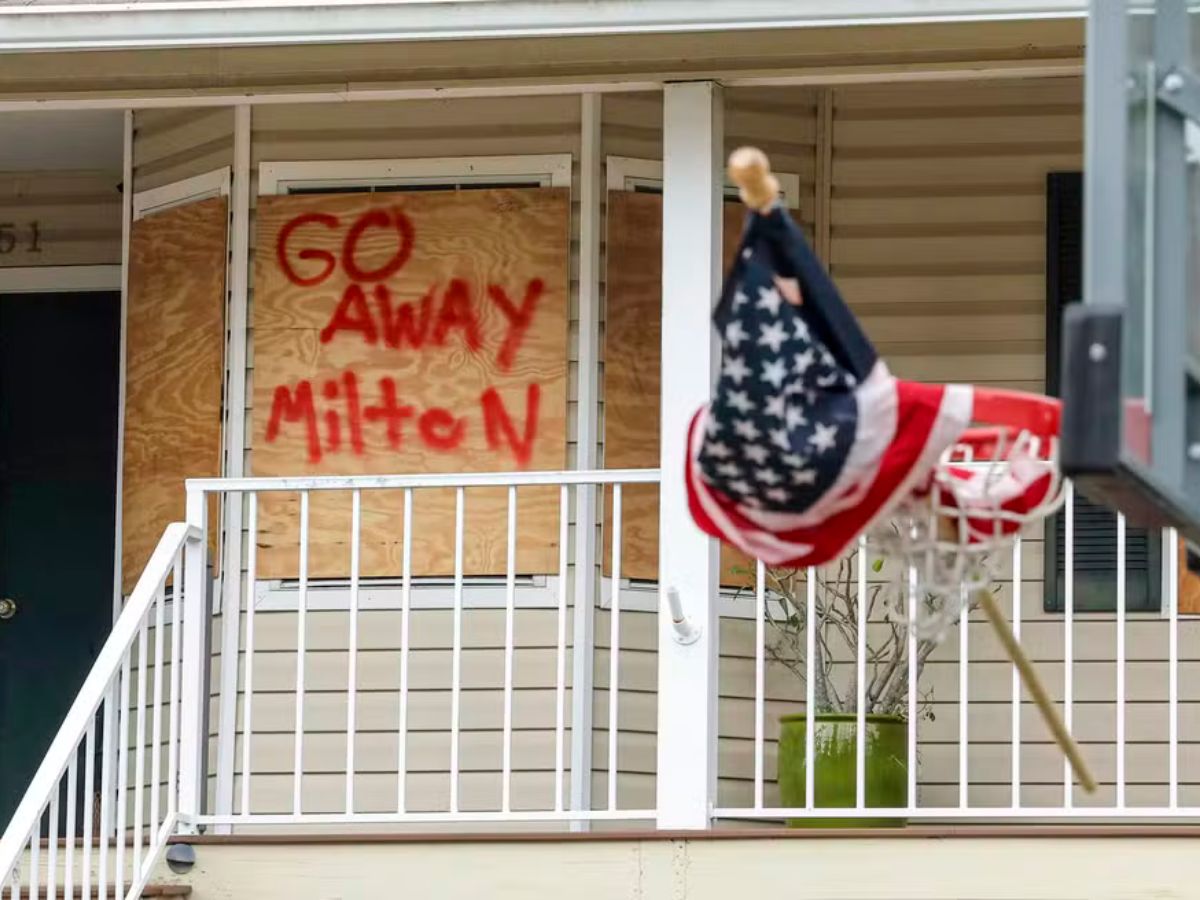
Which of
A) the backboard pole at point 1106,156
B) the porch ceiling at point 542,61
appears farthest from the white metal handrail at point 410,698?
the backboard pole at point 1106,156

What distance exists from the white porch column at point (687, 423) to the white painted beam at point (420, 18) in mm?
321

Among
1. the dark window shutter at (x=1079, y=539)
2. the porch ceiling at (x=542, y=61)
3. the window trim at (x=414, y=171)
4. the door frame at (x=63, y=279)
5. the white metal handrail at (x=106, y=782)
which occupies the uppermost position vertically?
the porch ceiling at (x=542, y=61)

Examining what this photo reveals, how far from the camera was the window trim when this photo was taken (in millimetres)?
7832

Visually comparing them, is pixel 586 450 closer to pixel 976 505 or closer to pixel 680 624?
pixel 680 624

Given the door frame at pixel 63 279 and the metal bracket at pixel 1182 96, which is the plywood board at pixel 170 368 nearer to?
the door frame at pixel 63 279

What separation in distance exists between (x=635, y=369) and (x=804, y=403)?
3578mm

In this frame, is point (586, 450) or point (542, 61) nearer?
point (542, 61)

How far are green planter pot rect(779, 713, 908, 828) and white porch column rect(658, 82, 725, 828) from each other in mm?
420

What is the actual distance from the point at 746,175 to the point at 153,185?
4.69 meters

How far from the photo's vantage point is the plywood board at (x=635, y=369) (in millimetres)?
7742

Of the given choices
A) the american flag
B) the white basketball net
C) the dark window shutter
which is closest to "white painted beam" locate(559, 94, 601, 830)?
the dark window shutter

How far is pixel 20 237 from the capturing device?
8.95m

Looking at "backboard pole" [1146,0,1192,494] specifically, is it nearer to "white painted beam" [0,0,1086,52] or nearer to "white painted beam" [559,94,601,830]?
"white painted beam" [0,0,1086,52]

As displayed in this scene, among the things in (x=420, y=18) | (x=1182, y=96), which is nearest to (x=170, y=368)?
(x=420, y=18)
